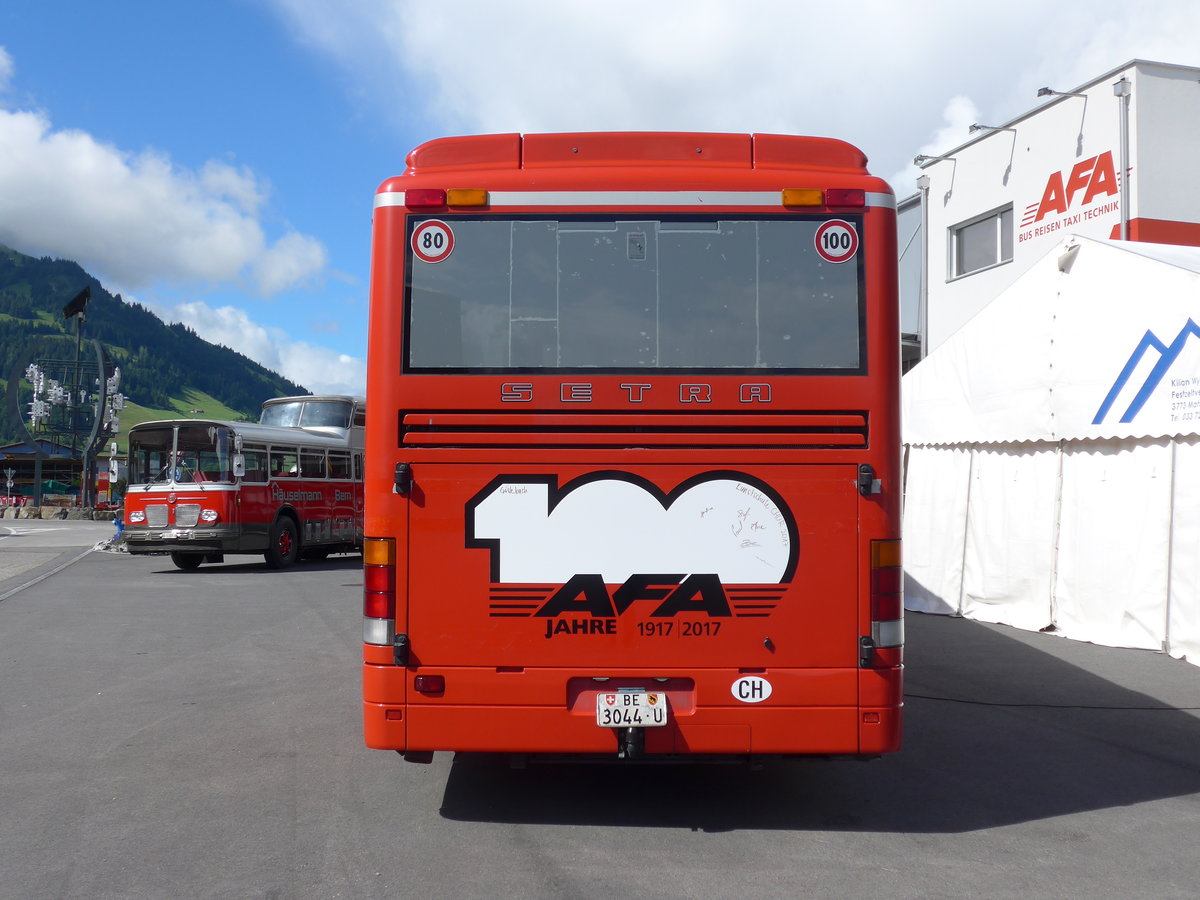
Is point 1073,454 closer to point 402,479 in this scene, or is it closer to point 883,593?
point 883,593

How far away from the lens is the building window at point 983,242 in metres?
20.9

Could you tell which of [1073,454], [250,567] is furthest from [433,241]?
[250,567]

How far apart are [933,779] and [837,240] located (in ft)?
10.1

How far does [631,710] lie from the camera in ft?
15.7

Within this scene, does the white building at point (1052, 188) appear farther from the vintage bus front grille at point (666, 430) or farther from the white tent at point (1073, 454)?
the vintage bus front grille at point (666, 430)

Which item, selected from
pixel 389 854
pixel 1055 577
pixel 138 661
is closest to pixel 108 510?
pixel 138 661

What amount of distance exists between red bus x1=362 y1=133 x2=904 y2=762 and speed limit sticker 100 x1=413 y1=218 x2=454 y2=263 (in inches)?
4.7

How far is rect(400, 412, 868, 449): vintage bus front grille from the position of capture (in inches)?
192

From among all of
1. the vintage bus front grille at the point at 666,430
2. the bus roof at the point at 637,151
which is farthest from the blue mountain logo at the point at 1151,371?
the vintage bus front grille at the point at 666,430

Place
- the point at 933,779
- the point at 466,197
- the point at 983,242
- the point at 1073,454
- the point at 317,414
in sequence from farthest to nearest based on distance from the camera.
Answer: the point at 317,414, the point at 983,242, the point at 1073,454, the point at 933,779, the point at 466,197

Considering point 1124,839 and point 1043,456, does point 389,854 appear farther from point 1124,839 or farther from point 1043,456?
point 1043,456

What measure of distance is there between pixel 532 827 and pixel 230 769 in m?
2.06

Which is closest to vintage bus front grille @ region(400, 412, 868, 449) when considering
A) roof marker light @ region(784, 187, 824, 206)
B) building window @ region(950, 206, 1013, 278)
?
roof marker light @ region(784, 187, 824, 206)

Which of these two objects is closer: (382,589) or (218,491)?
(382,589)
